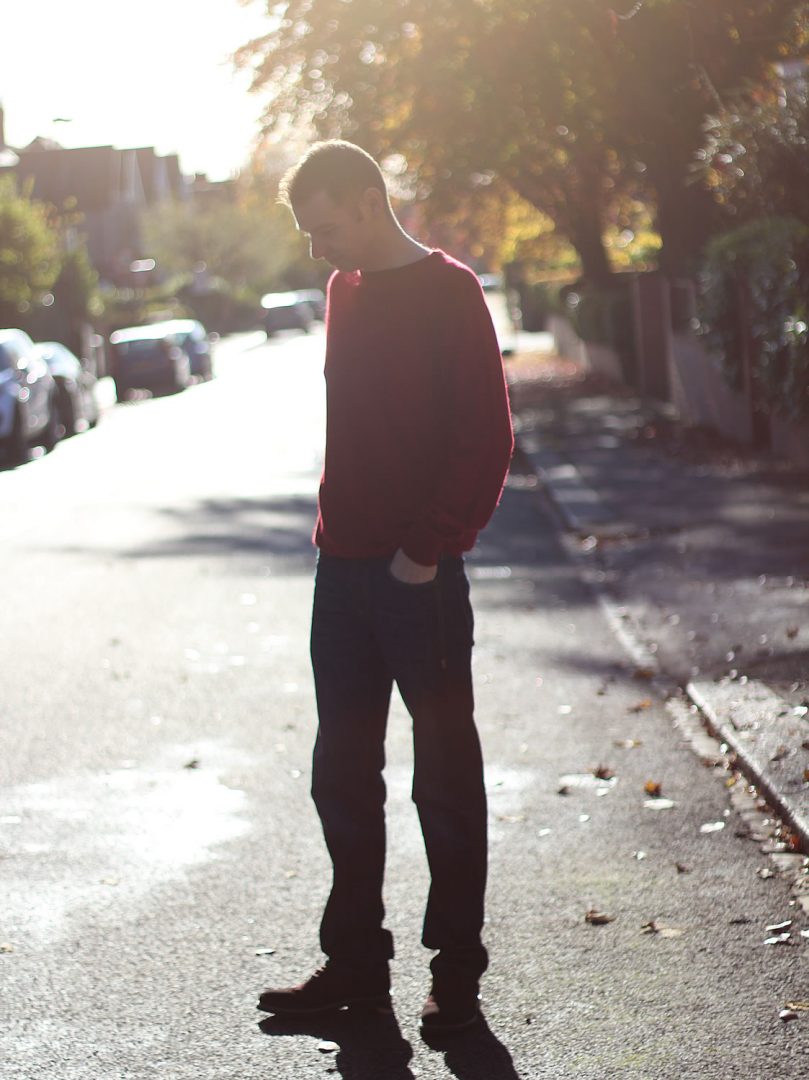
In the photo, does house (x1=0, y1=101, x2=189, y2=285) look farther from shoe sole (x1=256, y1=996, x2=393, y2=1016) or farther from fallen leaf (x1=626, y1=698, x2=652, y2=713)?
shoe sole (x1=256, y1=996, x2=393, y2=1016)

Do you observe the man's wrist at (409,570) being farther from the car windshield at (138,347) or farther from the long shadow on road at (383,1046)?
the car windshield at (138,347)

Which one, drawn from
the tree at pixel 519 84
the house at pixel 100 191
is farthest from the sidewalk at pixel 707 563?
the house at pixel 100 191

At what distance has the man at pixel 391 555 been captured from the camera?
154 inches

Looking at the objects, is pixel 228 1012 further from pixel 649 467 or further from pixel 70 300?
pixel 70 300

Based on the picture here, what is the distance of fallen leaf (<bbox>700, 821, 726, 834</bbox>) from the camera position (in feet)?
18.2

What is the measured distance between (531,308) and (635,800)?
47.6 metres

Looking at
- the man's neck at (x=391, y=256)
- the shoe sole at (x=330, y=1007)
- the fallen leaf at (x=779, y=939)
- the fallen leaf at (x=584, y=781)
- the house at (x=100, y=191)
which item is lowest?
the fallen leaf at (x=584, y=781)

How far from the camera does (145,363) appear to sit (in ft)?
118

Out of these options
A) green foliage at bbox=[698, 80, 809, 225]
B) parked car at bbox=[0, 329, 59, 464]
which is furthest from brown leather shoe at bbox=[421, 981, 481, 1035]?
parked car at bbox=[0, 329, 59, 464]

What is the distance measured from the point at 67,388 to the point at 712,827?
21118 millimetres

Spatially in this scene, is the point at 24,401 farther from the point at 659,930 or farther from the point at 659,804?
the point at 659,930

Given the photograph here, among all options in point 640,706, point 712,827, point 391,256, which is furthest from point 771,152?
point 391,256

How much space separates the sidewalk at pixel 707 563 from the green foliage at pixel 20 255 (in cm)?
2117

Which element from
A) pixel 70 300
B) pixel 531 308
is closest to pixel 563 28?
pixel 70 300
